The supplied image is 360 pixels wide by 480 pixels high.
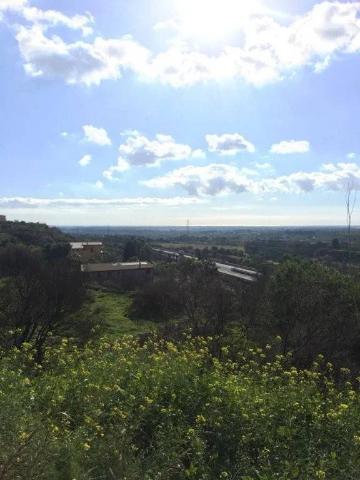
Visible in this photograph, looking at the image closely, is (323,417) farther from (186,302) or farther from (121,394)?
(186,302)

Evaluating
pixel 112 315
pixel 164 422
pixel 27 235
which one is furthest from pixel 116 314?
pixel 27 235

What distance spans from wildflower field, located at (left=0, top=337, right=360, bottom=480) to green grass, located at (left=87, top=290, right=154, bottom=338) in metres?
13.5

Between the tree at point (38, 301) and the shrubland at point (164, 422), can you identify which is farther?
the tree at point (38, 301)

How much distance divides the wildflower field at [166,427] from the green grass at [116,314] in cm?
1351

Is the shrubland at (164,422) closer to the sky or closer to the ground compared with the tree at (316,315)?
closer to the sky

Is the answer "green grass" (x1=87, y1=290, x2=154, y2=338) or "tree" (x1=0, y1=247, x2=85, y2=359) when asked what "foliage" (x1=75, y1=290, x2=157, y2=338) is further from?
"tree" (x1=0, y1=247, x2=85, y2=359)

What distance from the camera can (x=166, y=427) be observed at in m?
4.26

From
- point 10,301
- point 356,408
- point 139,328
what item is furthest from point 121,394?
point 139,328

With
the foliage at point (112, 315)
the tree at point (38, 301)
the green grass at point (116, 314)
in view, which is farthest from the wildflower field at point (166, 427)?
Answer: the green grass at point (116, 314)

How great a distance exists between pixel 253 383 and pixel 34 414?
9.21 feet

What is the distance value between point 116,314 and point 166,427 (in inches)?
1104

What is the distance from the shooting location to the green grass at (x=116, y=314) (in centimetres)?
2506

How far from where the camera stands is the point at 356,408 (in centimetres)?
489

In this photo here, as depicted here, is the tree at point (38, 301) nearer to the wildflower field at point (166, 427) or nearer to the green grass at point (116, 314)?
the green grass at point (116, 314)
